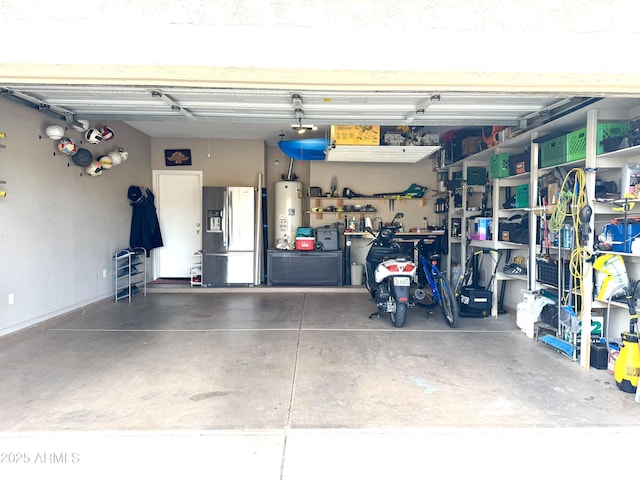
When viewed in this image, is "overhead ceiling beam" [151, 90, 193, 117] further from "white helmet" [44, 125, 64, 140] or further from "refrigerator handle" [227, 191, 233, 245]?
"refrigerator handle" [227, 191, 233, 245]

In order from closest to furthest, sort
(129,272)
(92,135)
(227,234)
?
(92,135) → (129,272) → (227,234)

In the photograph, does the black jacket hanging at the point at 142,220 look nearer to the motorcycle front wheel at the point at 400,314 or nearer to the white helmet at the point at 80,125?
the white helmet at the point at 80,125

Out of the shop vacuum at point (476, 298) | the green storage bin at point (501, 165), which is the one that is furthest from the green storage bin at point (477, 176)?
the shop vacuum at point (476, 298)

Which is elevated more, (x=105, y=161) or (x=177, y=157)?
(x=177, y=157)

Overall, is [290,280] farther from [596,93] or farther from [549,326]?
[596,93]

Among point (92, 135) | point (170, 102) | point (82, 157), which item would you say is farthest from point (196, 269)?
point (170, 102)

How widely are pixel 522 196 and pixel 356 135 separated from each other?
2359mm

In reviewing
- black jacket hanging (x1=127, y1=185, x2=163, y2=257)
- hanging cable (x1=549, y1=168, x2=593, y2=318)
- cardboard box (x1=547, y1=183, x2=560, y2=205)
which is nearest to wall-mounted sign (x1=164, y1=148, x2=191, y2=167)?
black jacket hanging (x1=127, y1=185, x2=163, y2=257)

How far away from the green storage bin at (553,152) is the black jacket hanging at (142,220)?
20.6 feet

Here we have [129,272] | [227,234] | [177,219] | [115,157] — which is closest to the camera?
[115,157]

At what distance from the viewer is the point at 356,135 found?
17.6 feet

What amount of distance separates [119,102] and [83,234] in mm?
2413

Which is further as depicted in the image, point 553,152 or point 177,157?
point 177,157

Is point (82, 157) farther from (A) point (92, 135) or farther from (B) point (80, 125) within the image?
(B) point (80, 125)
